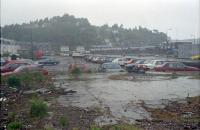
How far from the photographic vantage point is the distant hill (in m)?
124

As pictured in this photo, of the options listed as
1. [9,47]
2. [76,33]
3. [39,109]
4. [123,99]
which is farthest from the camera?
[76,33]

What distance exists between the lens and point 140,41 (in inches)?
5876

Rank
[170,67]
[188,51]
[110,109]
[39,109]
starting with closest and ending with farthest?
[39,109] < [110,109] < [170,67] < [188,51]

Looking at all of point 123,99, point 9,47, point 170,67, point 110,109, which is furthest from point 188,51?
point 9,47

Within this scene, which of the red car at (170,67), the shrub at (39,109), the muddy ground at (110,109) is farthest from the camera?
the red car at (170,67)

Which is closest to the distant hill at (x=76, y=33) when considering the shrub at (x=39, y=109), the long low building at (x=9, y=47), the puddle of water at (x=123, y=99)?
the long low building at (x=9, y=47)

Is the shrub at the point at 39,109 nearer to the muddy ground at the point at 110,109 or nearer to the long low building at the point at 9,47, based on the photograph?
the muddy ground at the point at 110,109

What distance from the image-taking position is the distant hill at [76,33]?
405ft

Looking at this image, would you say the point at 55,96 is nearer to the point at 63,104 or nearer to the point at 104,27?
the point at 63,104

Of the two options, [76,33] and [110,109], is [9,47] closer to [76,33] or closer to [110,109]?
[76,33]

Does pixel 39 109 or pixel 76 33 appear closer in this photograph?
pixel 39 109

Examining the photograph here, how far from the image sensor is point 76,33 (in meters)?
123

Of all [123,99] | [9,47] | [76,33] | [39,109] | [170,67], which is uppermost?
[76,33]

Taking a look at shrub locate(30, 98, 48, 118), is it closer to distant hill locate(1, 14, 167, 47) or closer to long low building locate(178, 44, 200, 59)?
long low building locate(178, 44, 200, 59)
